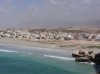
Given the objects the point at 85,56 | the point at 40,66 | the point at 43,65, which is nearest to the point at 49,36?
the point at 85,56

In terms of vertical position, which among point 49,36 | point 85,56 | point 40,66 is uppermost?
point 49,36

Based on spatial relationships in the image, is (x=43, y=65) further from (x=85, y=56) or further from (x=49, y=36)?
(x=49, y=36)

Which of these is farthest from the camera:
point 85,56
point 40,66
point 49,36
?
point 49,36

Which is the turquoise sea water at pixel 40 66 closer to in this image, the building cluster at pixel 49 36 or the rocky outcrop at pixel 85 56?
the rocky outcrop at pixel 85 56

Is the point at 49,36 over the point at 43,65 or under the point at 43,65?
over

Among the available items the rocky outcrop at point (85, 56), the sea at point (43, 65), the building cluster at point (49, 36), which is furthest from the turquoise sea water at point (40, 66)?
the building cluster at point (49, 36)

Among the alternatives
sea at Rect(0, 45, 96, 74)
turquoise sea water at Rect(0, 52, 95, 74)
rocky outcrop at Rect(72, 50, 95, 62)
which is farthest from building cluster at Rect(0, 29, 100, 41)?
rocky outcrop at Rect(72, 50, 95, 62)

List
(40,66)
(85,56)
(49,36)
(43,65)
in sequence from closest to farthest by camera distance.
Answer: (40,66)
(43,65)
(85,56)
(49,36)

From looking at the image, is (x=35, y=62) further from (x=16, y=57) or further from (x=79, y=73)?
(x=79, y=73)
